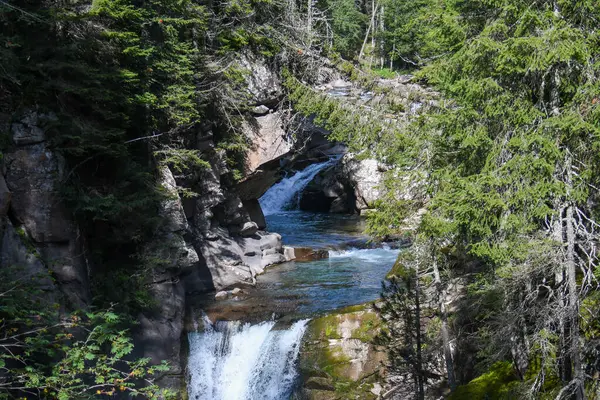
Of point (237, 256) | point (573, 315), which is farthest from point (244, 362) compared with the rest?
point (573, 315)

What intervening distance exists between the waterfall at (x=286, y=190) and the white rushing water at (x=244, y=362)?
16309 mm

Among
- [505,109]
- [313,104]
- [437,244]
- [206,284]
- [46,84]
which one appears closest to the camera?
[505,109]

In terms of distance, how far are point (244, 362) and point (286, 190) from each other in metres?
18.2

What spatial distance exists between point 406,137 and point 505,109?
14.7 ft

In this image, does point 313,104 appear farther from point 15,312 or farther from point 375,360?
point 15,312

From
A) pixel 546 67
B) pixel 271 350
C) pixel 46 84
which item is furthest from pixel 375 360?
pixel 46 84

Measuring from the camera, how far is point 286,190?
102 ft

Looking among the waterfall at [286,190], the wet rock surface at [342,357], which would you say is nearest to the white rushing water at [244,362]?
the wet rock surface at [342,357]

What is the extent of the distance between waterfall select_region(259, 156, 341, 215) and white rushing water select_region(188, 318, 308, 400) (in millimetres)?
16309

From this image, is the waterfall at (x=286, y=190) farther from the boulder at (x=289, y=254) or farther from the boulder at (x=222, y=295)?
the boulder at (x=222, y=295)

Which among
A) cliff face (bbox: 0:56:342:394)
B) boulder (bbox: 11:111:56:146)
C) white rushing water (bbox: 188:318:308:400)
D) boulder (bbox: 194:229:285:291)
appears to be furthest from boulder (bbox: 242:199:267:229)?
boulder (bbox: 11:111:56:146)

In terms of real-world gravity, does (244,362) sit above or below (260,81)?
below

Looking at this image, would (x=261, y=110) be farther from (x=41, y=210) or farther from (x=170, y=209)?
(x=41, y=210)

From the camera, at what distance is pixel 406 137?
40.7 feet
